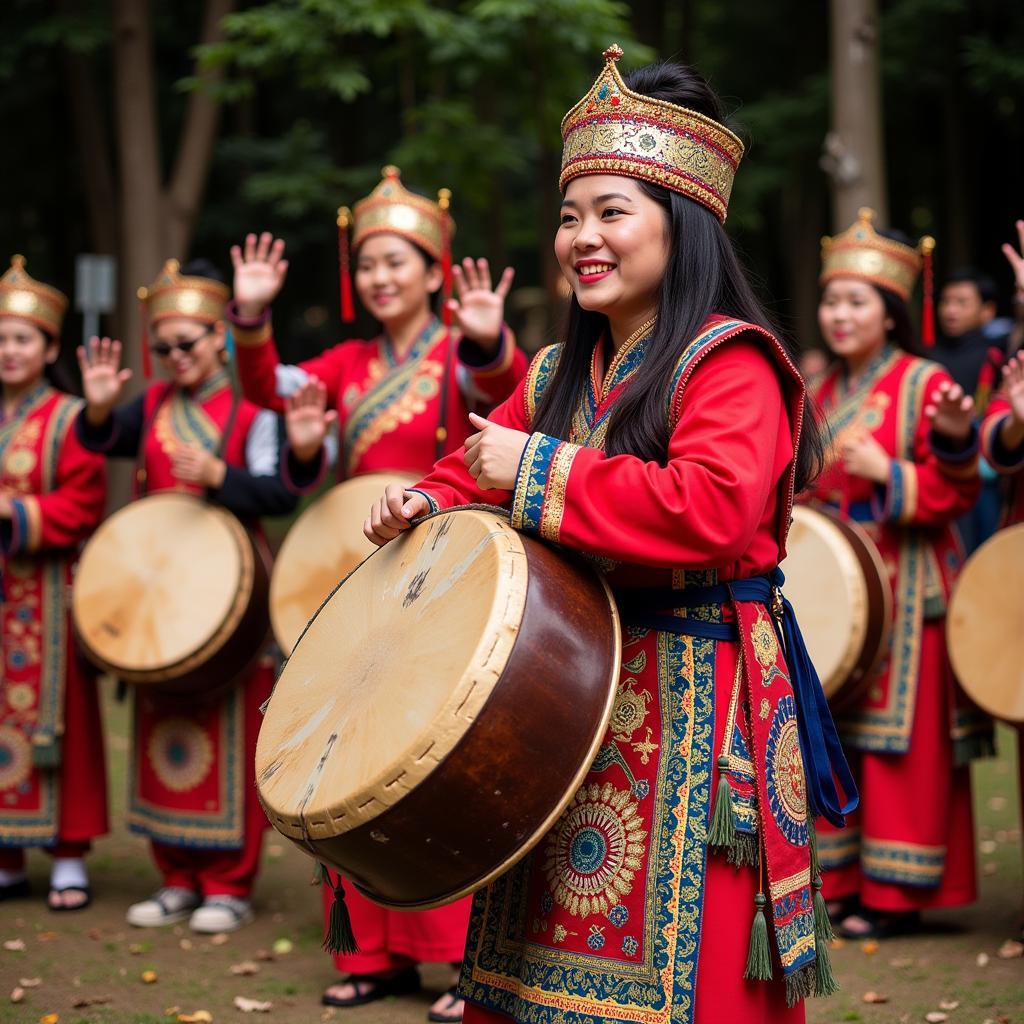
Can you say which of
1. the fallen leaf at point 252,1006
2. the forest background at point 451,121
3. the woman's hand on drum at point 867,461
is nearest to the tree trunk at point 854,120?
the forest background at point 451,121

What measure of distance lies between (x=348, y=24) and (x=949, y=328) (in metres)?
4.25

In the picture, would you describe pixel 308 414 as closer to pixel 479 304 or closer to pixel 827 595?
pixel 479 304

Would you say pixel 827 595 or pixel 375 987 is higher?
pixel 827 595

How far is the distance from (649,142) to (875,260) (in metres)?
2.72

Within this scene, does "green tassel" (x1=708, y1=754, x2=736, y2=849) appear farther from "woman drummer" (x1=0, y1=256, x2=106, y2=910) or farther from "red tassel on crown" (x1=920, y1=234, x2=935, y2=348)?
"woman drummer" (x1=0, y1=256, x2=106, y2=910)

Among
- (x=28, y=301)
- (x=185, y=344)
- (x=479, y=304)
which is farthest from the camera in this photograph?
(x=28, y=301)

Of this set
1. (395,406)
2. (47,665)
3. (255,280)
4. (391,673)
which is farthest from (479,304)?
(47,665)

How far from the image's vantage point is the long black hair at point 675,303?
2.50m

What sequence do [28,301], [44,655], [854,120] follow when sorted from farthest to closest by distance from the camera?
[854,120] < [28,301] < [44,655]

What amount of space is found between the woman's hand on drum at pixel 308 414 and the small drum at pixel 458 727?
2208mm

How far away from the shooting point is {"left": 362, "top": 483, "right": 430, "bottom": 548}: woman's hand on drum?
8.70 feet

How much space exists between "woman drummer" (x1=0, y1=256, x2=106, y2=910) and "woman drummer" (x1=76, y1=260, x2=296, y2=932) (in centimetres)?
23

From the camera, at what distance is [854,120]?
32.0 feet

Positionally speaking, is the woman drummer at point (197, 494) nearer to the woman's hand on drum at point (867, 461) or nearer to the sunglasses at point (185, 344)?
the sunglasses at point (185, 344)
